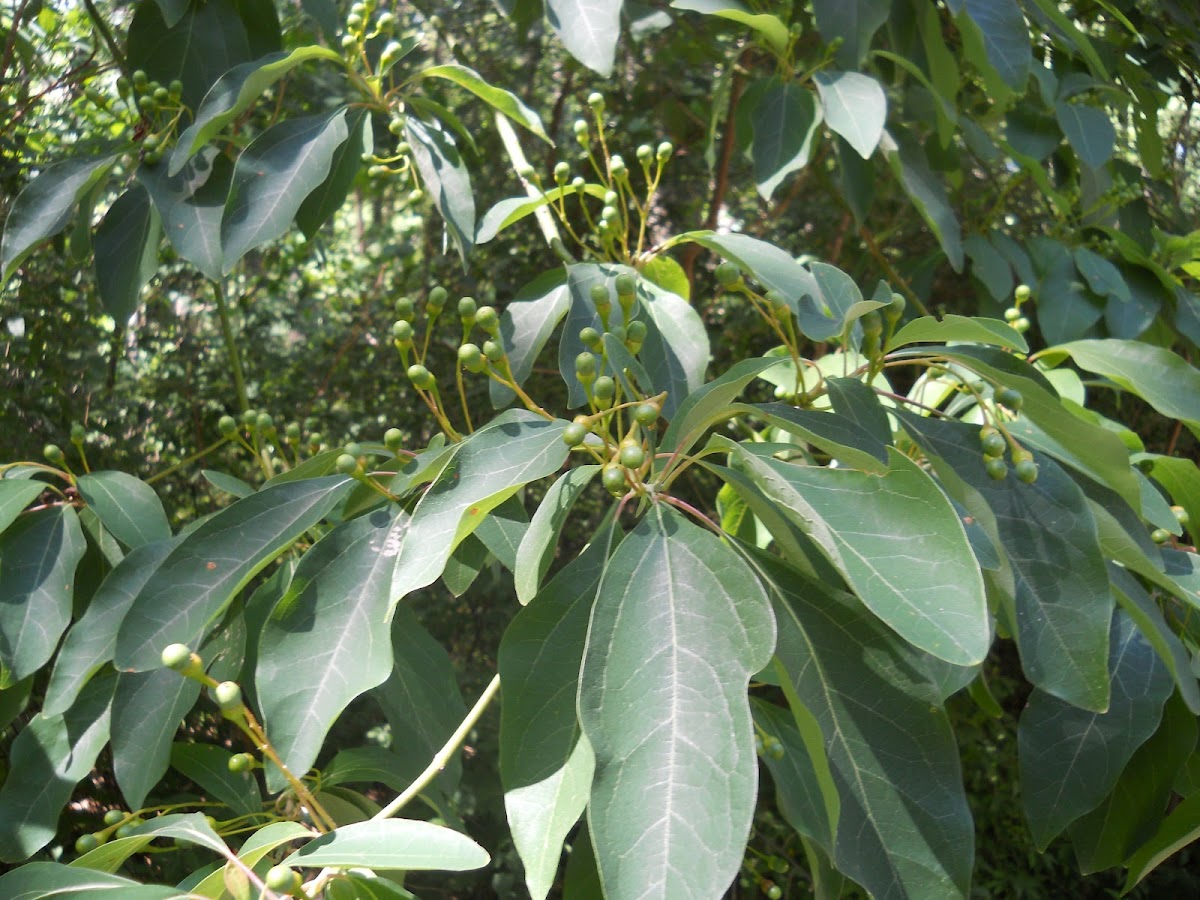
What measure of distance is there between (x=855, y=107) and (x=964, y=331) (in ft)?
2.49

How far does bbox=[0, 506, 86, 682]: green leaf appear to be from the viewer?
1.10 m

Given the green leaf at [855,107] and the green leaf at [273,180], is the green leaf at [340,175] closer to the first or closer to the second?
the green leaf at [273,180]

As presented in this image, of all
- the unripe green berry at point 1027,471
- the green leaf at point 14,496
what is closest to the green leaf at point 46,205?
the green leaf at point 14,496

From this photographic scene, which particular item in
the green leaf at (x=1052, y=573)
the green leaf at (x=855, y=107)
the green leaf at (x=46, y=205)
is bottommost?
the green leaf at (x=1052, y=573)

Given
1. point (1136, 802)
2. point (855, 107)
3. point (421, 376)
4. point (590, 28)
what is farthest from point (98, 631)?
point (855, 107)

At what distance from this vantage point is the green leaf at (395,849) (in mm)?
660

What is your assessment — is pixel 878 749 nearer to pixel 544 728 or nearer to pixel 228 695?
pixel 544 728

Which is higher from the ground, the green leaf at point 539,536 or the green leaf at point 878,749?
the green leaf at point 539,536

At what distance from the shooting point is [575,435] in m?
0.77

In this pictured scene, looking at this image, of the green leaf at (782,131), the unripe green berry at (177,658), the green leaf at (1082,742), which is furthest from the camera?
the green leaf at (782,131)

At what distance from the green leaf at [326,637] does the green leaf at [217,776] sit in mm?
487

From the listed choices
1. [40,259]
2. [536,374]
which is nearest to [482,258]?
[536,374]

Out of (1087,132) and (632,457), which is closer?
(632,457)

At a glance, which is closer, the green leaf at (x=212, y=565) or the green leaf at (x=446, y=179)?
the green leaf at (x=212, y=565)
